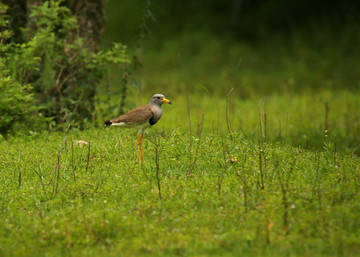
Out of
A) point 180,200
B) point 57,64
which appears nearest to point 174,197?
point 180,200

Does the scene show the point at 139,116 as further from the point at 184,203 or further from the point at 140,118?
the point at 184,203

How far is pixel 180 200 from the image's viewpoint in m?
6.92

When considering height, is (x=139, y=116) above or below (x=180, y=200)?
above

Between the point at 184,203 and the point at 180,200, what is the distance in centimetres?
6

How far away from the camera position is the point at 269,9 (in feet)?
95.0

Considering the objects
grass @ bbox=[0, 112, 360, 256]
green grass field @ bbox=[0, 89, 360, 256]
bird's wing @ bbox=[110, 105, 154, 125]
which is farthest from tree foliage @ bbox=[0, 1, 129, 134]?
bird's wing @ bbox=[110, 105, 154, 125]

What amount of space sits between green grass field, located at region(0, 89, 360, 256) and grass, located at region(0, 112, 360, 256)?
1cm

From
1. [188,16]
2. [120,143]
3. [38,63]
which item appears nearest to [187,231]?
[120,143]

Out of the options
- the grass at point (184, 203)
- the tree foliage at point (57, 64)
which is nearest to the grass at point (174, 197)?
the grass at point (184, 203)

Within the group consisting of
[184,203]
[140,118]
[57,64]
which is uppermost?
[57,64]

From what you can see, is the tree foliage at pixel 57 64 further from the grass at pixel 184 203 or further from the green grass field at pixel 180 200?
the grass at pixel 184 203

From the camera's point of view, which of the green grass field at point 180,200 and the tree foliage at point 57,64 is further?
the tree foliage at point 57,64

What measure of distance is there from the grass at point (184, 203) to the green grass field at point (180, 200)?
0.04 feet

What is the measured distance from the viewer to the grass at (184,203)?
598 cm
